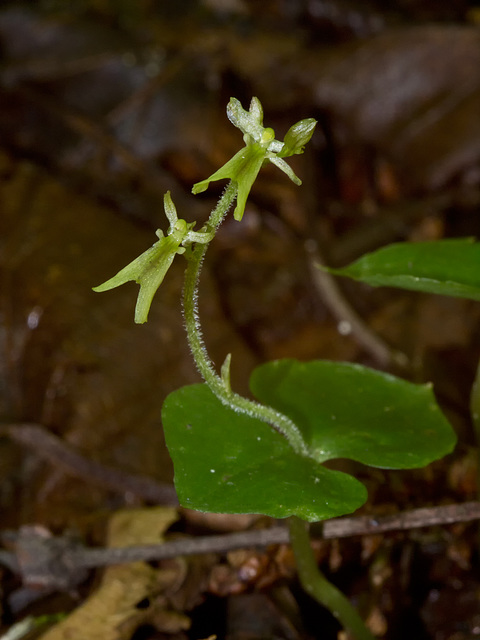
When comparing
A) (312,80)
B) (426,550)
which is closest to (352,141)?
(312,80)

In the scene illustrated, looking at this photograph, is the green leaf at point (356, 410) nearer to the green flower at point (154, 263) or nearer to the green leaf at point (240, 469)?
the green leaf at point (240, 469)

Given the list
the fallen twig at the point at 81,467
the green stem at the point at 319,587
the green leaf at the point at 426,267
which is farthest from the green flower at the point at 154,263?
the fallen twig at the point at 81,467

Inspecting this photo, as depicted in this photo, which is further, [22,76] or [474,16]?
[474,16]

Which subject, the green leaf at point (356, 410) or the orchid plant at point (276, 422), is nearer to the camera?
the orchid plant at point (276, 422)

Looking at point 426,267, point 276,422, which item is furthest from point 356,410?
point 426,267

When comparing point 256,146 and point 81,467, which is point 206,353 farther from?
point 81,467

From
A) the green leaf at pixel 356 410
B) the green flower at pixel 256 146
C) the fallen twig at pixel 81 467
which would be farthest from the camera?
the fallen twig at pixel 81 467

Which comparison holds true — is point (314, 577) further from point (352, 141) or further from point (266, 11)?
point (266, 11)
